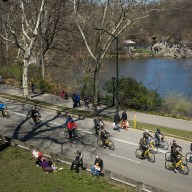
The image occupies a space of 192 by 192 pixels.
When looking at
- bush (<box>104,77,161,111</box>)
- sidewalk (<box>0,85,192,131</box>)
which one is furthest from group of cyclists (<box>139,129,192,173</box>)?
bush (<box>104,77,161,111</box>)

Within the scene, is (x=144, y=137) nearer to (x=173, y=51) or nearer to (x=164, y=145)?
(x=164, y=145)

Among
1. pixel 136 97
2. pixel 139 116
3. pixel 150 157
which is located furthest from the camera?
pixel 136 97

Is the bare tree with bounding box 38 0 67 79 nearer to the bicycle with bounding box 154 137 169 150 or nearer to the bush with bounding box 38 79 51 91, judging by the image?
the bush with bounding box 38 79 51 91

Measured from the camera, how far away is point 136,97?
117 feet

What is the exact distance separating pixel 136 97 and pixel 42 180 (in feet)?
63.3

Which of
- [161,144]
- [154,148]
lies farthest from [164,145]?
[154,148]

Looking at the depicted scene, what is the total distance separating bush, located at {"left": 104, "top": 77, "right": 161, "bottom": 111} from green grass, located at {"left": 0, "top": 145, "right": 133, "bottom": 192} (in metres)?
17.1

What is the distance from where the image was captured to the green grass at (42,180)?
55.5 feet

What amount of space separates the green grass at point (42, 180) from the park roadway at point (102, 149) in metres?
1.80

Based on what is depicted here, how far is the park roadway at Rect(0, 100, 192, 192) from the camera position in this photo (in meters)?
18.2

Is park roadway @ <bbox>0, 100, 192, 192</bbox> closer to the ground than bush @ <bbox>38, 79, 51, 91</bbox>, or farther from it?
closer to the ground

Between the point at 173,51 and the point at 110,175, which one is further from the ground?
the point at 173,51

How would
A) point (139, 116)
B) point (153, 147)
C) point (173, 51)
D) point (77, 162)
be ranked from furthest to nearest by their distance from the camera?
point (173, 51)
point (139, 116)
point (153, 147)
point (77, 162)

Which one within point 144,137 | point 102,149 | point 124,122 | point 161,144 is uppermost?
point 144,137
